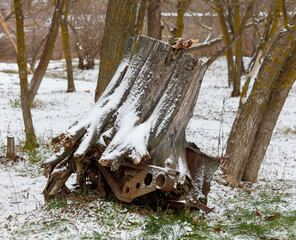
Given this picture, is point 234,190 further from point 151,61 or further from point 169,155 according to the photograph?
point 151,61

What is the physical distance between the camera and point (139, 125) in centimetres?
389

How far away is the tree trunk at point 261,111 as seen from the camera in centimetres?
501

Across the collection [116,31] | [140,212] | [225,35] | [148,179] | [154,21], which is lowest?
[140,212]

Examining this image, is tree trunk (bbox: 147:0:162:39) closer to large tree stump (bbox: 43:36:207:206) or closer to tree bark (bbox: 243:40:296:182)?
tree bark (bbox: 243:40:296:182)

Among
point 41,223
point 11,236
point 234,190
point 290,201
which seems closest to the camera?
point 11,236

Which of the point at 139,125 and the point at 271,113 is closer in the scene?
the point at 139,125

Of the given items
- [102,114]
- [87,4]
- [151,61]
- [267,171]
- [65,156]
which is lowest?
[267,171]

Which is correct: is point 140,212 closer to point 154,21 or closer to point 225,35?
point 154,21

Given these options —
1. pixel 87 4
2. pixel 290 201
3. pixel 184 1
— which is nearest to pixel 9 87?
pixel 184 1

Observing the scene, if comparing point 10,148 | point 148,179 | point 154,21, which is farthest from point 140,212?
point 154,21

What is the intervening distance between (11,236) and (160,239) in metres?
1.49

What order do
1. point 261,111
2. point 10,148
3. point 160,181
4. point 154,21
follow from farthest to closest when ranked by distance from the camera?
point 154,21
point 10,148
point 261,111
point 160,181

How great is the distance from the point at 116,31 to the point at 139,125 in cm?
303

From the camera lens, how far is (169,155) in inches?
155
